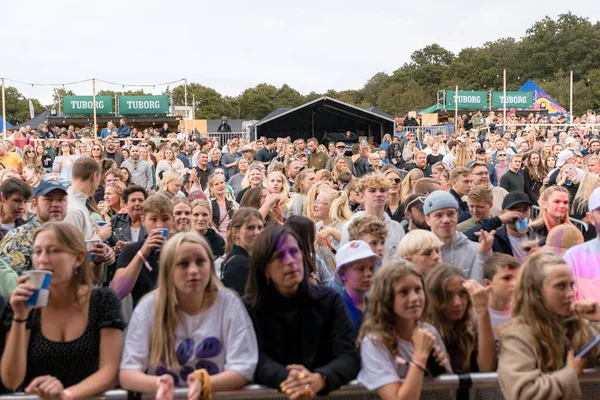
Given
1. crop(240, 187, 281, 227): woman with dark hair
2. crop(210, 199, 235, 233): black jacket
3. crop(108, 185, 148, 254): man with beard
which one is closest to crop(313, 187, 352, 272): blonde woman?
crop(240, 187, 281, 227): woman with dark hair

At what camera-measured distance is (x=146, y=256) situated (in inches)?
189

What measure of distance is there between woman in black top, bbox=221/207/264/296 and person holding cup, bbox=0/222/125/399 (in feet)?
3.55

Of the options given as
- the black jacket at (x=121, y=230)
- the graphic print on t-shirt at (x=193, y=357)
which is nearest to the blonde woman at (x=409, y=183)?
the black jacket at (x=121, y=230)

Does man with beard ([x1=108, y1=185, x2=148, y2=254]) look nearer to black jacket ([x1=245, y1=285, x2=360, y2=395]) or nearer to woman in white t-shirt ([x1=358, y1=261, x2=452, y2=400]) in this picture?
black jacket ([x1=245, y1=285, x2=360, y2=395])

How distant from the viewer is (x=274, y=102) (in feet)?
335

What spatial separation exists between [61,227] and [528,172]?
30.7 feet

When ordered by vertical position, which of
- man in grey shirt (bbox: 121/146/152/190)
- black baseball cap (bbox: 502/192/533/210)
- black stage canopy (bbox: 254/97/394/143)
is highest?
black stage canopy (bbox: 254/97/394/143)

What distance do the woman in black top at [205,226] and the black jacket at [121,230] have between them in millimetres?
443

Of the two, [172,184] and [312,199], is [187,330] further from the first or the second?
Answer: [172,184]

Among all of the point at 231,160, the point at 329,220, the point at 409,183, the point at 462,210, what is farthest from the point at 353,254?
the point at 231,160

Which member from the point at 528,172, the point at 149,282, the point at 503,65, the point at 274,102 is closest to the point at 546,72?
the point at 503,65

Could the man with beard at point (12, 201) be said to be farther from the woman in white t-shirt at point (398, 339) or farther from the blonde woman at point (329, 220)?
the woman in white t-shirt at point (398, 339)

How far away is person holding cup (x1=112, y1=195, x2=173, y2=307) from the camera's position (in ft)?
15.6

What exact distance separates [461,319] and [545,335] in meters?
0.58
